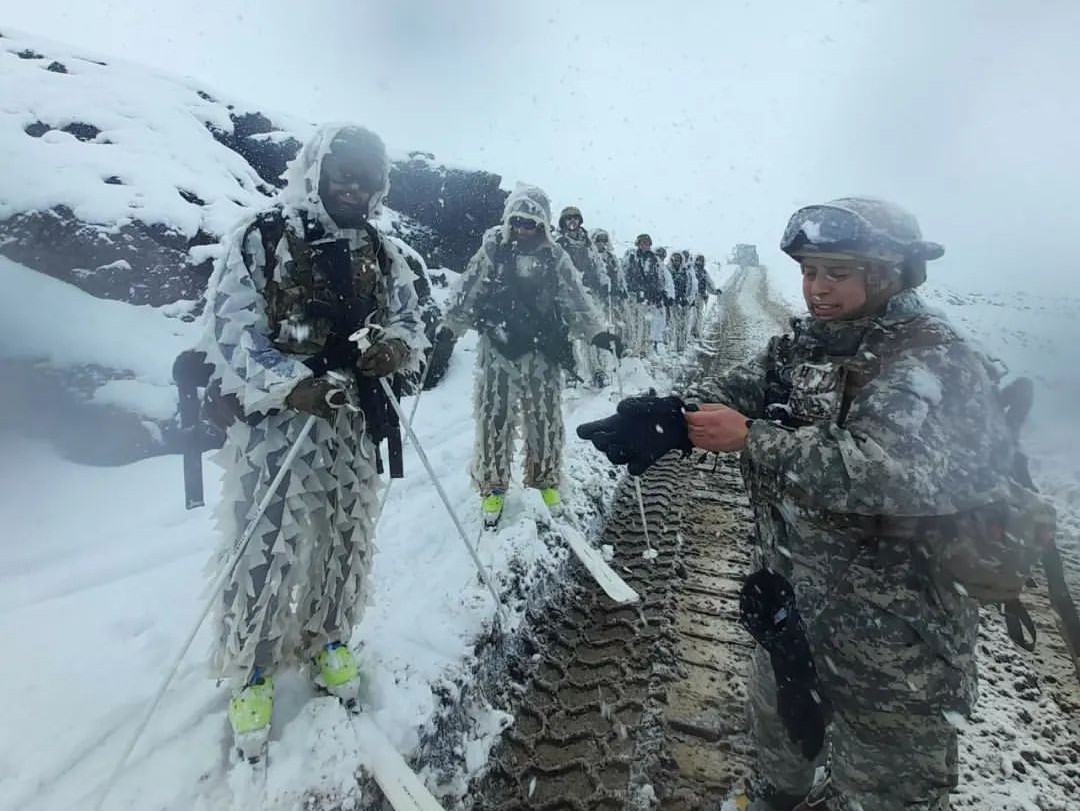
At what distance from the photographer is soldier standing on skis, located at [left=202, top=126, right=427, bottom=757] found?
2123 mm

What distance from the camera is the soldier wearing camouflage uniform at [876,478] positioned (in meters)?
1.39

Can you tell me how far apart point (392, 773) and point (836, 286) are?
234 centimetres

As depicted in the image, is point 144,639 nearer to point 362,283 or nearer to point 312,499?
point 312,499

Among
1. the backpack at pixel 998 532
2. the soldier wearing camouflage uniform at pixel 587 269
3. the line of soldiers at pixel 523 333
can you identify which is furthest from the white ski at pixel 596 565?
the soldier wearing camouflage uniform at pixel 587 269

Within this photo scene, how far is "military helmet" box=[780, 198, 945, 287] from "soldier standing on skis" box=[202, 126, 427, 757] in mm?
1653

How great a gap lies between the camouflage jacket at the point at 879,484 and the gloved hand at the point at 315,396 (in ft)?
4.84

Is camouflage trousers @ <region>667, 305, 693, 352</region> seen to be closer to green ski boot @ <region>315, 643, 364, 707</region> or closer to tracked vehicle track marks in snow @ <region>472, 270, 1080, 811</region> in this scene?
tracked vehicle track marks in snow @ <region>472, 270, 1080, 811</region>

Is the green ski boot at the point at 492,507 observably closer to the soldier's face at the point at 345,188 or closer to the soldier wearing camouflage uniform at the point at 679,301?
the soldier's face at the point at 345,188

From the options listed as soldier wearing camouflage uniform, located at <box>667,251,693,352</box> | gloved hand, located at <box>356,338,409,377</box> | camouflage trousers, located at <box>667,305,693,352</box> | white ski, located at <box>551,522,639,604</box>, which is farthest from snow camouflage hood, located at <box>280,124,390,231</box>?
camouflage trousers, located at <box>667,305,693,352</box>

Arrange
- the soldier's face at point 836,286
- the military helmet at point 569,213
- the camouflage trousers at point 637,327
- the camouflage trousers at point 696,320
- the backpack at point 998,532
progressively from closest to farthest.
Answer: the backpack at point 998,532 → the soldier's face at point 836,286 → the military helmet at point 569,213 → the camouflage trousers at point 637,327 → the camouflage trousers at point 696,320

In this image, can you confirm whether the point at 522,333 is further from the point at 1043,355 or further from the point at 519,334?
the point at 1043,355

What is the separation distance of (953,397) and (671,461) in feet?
16.8

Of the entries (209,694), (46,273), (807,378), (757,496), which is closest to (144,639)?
(209,694)

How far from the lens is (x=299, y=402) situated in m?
2.09
